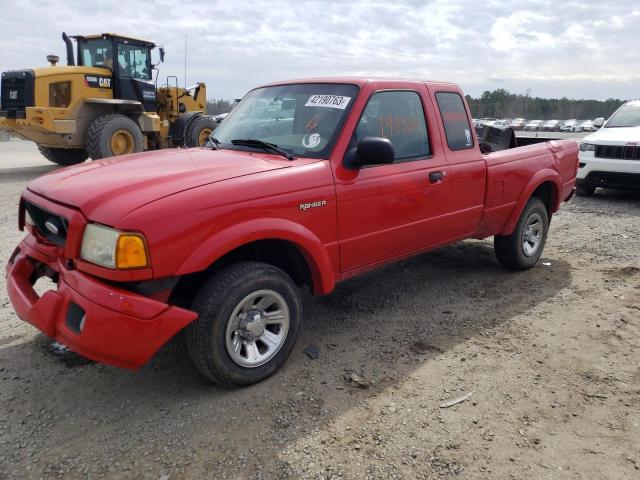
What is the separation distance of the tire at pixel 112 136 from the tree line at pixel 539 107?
7629 cm

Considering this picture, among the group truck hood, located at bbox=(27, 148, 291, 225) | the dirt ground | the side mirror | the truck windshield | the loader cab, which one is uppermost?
the loader cab

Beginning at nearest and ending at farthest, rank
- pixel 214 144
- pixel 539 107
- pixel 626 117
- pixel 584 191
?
1. pixel 214 144
2. pixel 584 191
3. pixel 626 117
4. pixel 539 107

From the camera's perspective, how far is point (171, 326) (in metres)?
2.72

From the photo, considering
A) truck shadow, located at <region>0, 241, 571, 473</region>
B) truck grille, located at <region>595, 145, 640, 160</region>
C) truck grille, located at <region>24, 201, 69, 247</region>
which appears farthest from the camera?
truck grille, located at <region>595, 145, 640, 160</region>

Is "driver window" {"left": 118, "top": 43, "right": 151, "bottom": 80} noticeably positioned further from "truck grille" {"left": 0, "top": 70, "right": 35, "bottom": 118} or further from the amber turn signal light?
the amber turn signal light

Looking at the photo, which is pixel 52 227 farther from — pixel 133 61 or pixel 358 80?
pixel 133 61

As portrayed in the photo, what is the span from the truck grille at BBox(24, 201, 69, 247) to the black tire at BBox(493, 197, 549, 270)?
4022mm

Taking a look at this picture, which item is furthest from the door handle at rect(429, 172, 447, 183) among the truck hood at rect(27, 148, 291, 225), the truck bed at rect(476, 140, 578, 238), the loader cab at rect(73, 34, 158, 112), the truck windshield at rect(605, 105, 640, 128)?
the loader cab at rect(73, 34, 158, 112)

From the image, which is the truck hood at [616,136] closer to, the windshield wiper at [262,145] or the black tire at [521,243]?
the black tire at [521,243]

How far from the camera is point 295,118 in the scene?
3.89 meters

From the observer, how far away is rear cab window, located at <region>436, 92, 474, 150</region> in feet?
14.4

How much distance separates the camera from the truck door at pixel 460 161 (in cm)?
435

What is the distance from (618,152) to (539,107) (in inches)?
3528

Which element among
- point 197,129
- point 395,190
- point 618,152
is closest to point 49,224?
point 395,190
